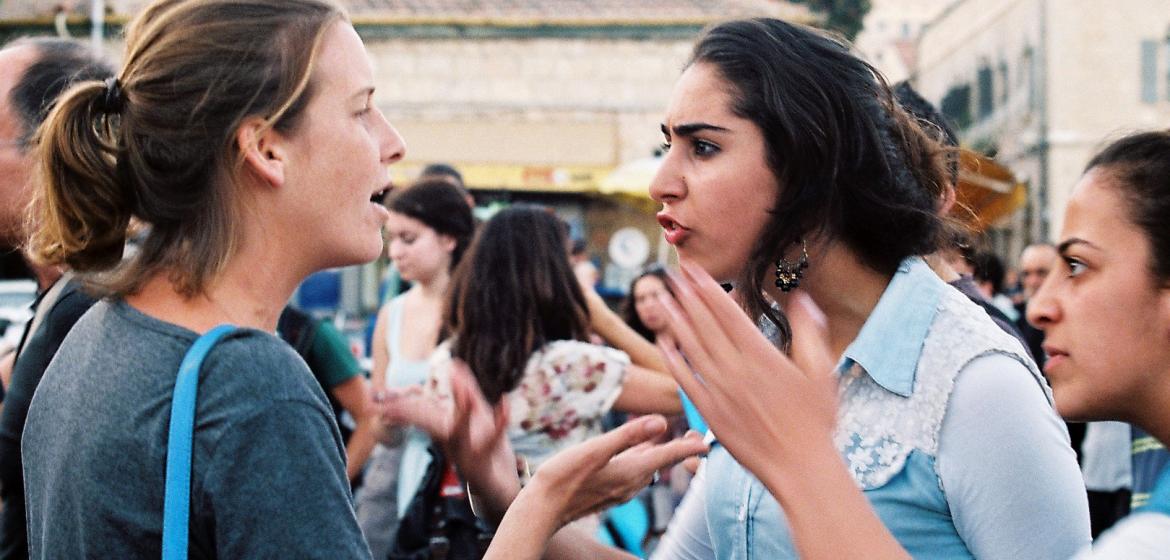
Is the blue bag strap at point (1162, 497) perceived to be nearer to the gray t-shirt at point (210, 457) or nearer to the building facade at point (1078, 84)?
the gray t-shirt at point (210, 457)

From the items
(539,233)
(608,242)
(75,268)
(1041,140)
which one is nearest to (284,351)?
(75,268)

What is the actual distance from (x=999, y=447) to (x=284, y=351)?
103cm

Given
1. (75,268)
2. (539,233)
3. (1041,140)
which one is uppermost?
(75,268)

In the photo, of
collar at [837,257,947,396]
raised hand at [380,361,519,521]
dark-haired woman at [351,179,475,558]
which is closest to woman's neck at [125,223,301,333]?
raised hand at [380,361,519,521]

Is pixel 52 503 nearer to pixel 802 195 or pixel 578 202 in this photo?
pixel 802 195

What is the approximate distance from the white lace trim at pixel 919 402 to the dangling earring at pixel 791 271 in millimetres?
210

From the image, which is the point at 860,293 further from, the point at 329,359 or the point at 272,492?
the point at 329,359

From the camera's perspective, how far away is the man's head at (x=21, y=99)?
2711 millimetres

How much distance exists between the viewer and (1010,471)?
175cm

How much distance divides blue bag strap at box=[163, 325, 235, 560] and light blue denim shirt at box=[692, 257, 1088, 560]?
748 millimetres

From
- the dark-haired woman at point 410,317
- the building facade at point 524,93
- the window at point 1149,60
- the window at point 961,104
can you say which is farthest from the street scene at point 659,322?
the window at point 961,104

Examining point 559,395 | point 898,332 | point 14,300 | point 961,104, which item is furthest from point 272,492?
point 961,104

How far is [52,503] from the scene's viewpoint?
5.32ft

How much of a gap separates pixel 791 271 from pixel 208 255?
98 cm
